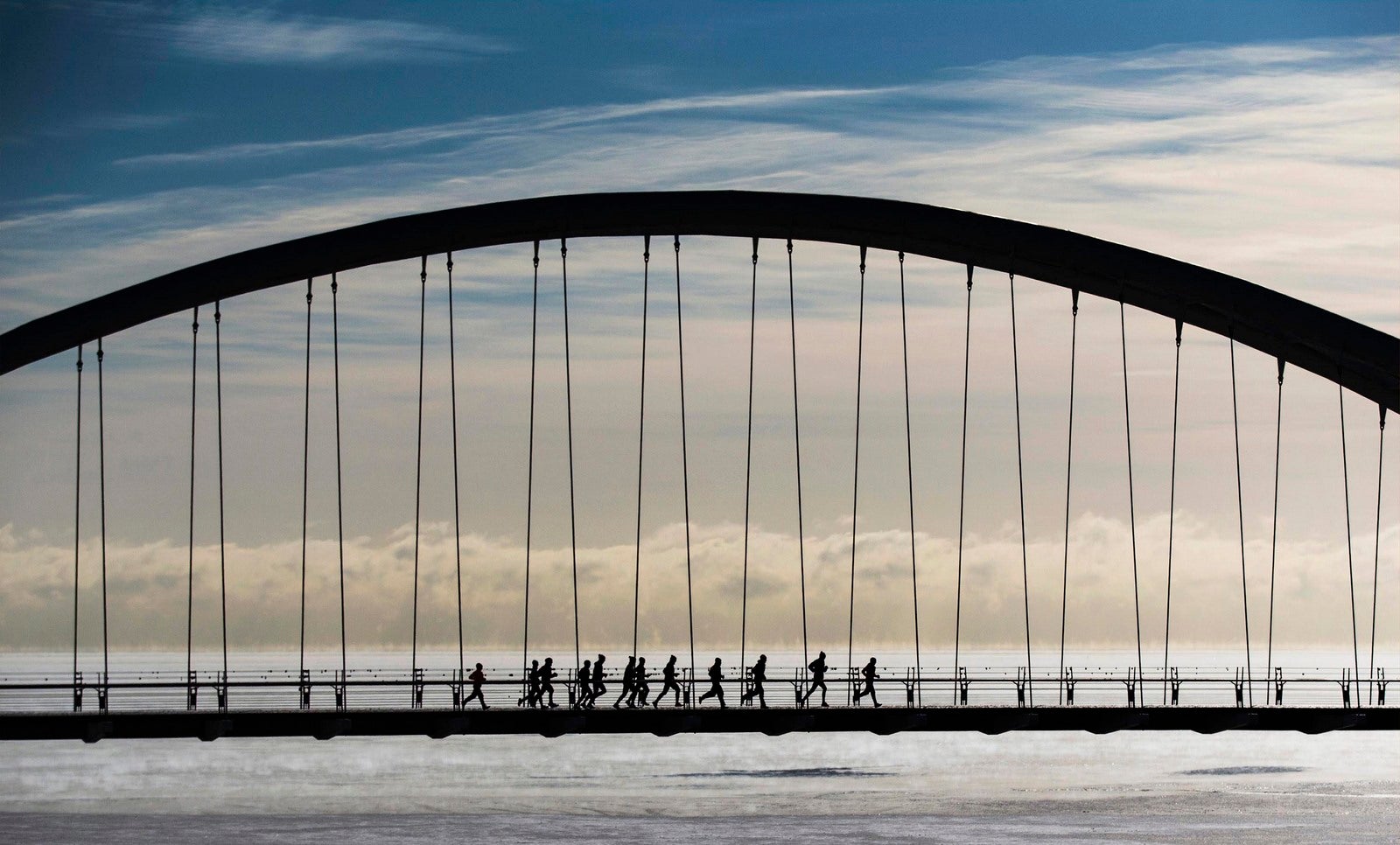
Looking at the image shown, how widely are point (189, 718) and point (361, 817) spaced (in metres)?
25.5

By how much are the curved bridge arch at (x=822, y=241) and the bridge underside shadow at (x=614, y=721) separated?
274 inches

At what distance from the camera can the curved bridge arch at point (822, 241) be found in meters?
34.0

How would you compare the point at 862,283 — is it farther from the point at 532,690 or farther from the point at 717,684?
the point at 532,690

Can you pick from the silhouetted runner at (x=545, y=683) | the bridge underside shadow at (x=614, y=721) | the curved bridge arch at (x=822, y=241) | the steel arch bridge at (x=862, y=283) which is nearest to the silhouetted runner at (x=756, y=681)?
the steel arch bridge at (x=862, y=283)

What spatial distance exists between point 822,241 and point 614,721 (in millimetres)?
10103

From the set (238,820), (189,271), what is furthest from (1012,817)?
(189,271)

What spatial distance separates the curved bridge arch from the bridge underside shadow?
697 centimetres

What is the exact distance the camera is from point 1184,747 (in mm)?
97188

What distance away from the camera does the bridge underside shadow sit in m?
30.3

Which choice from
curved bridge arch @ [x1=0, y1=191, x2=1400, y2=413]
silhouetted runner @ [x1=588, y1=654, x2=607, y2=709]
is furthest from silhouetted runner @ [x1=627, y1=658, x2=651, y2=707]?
curved bridge arch @ [x1=0, y1=191, x2=1400, y2=413]

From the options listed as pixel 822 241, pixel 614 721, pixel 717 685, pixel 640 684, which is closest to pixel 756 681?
pixel 717 685

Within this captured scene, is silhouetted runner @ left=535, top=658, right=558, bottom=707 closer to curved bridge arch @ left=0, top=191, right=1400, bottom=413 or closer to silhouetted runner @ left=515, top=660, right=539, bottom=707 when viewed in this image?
silhouetted runner @ left=515, top=660, right=539, bottom=707

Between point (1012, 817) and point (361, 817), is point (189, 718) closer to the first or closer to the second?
point (361, 817)

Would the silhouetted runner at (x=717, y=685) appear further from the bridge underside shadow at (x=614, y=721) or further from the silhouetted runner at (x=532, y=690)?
the silhouetted runner at (x=532, y=690)
